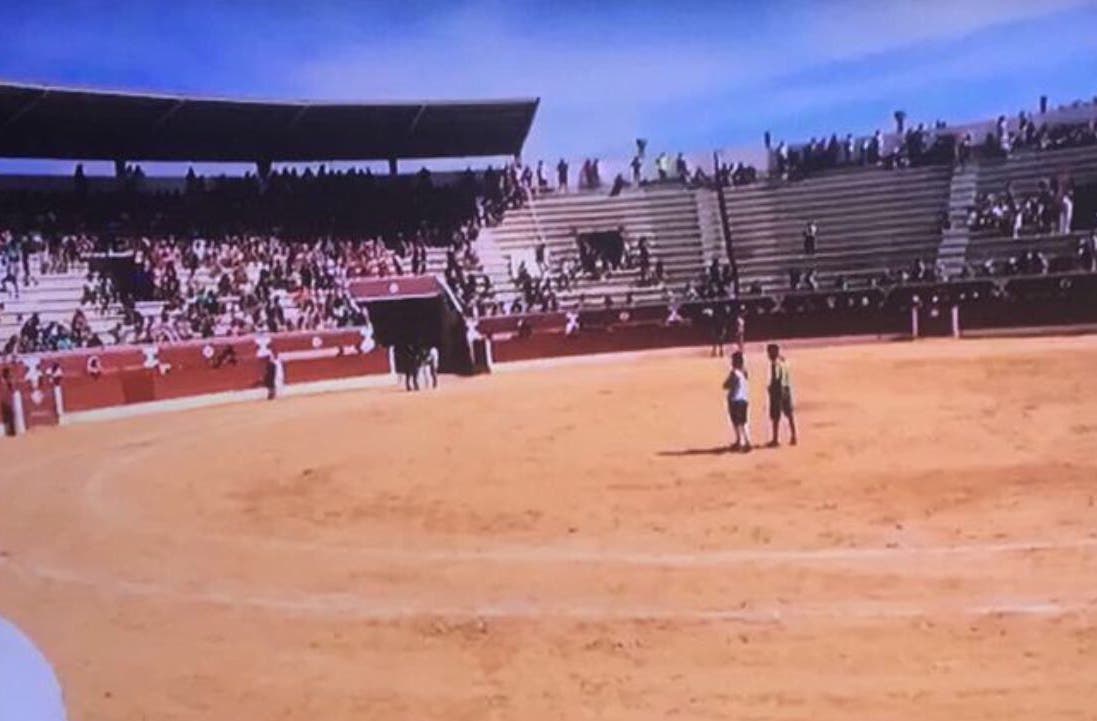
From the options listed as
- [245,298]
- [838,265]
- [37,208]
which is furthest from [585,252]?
[37,208]

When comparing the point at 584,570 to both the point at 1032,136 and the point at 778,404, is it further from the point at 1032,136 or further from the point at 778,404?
the point at 1032,136

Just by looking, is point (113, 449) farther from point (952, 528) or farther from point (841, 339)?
point (841, 339)

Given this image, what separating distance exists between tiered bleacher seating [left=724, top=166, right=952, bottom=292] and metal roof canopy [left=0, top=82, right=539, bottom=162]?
134 inches

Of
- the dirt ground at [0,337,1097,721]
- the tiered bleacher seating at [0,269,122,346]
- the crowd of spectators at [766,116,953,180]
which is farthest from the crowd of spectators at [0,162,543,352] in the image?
the crowd of spectators at [766,116,953,180]

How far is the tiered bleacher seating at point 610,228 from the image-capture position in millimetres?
13531

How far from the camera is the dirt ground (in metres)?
3.87

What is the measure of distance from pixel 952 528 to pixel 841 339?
10149 mm

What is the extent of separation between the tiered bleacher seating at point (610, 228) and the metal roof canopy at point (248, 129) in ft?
5.62

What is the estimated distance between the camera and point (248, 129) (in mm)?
9977

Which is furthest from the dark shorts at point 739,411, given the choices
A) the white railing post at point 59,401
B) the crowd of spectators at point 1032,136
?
the white railing post at point 59,401

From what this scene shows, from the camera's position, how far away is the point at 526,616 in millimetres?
4652

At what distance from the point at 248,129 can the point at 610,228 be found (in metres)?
4.96

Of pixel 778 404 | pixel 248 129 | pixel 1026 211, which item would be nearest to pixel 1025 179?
pixel 1026 211

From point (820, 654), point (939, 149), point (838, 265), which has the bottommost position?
point (820, 654)
